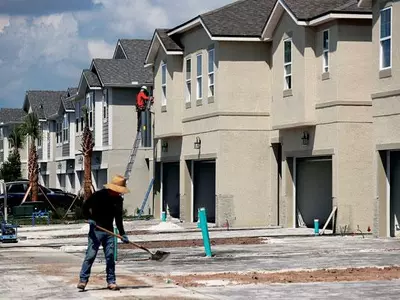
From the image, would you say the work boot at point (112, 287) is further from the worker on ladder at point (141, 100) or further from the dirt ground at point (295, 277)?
the worker on ladder at point (141, 100)

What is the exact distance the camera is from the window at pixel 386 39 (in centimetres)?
2827

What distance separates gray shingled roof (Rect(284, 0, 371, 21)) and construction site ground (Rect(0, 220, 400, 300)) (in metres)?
6.86

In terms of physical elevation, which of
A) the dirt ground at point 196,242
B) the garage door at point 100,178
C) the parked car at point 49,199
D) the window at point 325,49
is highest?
the window at point 325,49

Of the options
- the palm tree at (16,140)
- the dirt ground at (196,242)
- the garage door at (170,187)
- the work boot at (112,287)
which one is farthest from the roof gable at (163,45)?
the palm tree at (16,140)

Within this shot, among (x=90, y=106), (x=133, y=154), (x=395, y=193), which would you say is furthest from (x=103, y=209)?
(x=90, y=106)

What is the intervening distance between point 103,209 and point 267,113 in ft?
66.9

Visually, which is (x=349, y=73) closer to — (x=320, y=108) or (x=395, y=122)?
(x=320, y=108)

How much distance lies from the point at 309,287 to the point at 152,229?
19.4 meters

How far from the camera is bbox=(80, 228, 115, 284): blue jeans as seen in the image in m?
17.0

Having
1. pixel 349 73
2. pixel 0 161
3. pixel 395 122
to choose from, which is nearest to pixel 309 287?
pixel 395 122

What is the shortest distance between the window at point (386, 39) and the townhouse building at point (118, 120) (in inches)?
831

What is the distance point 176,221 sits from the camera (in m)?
42.2

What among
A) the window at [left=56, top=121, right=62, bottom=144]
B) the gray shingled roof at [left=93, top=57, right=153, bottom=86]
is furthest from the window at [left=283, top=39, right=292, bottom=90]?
the window at [left=56, top=121, right=62, bottom=144]

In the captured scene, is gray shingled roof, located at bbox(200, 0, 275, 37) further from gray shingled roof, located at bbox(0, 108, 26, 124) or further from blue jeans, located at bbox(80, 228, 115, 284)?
gray shingled roof, located at bbox(0, 108, 26, 124)
